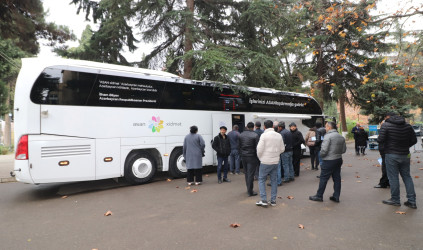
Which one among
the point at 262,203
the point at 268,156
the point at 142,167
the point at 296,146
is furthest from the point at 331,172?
the point at 142,167

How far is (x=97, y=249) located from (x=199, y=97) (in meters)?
6.77

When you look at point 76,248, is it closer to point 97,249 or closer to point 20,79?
point 97,249

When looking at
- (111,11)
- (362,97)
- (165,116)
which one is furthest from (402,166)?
(362,97)

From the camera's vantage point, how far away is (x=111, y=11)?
14016 mm

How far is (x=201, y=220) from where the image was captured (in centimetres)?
497

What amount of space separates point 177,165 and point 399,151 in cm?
643

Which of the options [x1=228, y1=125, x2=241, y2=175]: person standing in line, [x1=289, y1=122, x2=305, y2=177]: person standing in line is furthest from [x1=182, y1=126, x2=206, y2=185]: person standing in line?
[x1=289, y1=122, x2=305, y2=177]: person standing in line

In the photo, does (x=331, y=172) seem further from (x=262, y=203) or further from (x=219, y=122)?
(x=219, y=122)

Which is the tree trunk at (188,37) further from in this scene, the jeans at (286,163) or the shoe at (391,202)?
the shoe at (391,202)

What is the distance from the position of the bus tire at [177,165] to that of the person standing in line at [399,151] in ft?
20.1

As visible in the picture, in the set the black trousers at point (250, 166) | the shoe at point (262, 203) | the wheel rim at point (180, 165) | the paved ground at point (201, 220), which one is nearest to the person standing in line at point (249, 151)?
the black trousers at point (250, 166)

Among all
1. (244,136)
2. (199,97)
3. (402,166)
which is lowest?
(402,166)

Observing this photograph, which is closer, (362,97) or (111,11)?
(111,11)

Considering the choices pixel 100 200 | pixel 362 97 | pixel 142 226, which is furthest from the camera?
pixel 362 97
